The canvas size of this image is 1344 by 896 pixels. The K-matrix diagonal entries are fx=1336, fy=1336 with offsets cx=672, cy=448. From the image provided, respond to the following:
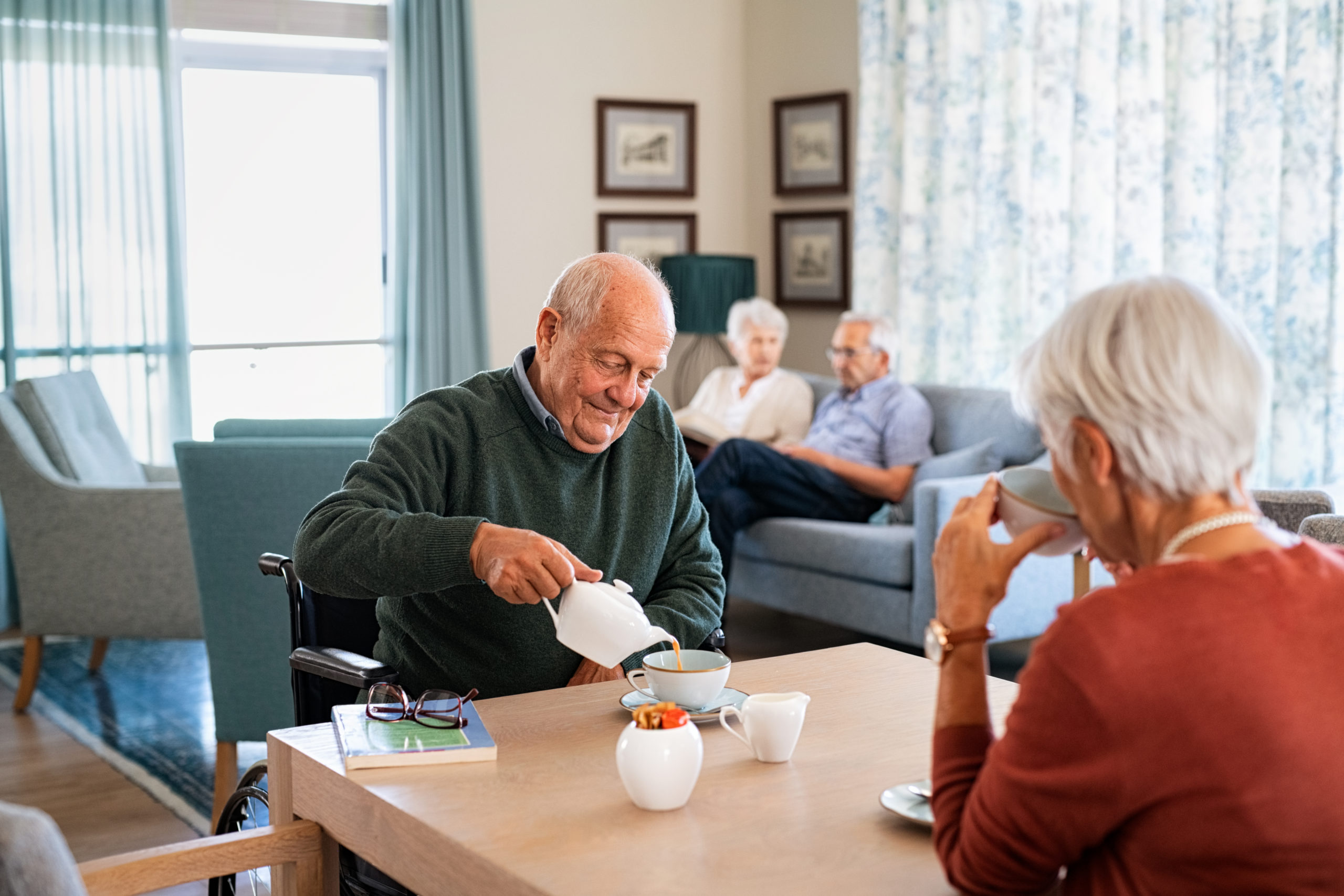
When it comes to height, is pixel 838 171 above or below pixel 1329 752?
above

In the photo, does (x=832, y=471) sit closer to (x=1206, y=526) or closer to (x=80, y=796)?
(x=80, y=796)

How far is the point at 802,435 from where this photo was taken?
201 inches

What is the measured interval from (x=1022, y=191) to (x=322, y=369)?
307 centimetres

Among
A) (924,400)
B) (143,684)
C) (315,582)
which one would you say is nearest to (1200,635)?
(315,582)

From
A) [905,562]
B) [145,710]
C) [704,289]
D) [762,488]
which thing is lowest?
[145,710]

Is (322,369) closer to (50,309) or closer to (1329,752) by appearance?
(50,309)

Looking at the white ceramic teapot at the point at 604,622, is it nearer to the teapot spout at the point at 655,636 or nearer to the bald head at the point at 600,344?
the teapot spout at the point at 655,636

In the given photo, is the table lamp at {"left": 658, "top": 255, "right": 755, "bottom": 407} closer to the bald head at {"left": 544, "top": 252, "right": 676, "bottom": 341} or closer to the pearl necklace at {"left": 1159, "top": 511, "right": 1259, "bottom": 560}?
the bald head at {"left": 544, "top": 252, "right": 676, "bottom": 341}

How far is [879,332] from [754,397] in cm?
64

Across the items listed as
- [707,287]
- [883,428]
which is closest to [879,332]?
[883,428]

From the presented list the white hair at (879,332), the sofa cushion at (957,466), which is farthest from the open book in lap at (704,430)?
the sofa cushion at (957,466)

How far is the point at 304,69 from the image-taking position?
5789mm

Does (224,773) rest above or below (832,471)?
below

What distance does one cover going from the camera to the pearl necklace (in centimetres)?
101
